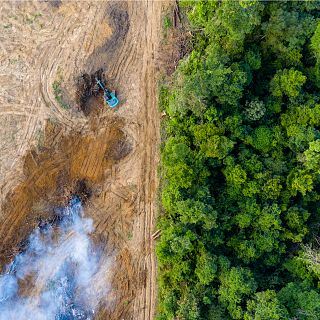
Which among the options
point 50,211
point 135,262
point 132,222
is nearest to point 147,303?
point 135,262

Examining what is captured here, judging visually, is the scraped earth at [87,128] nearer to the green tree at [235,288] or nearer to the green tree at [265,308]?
the green tree at [235,288]

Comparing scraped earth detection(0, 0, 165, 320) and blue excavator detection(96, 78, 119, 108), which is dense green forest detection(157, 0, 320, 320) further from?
blue excavator detection(96, 78, 119, 108)

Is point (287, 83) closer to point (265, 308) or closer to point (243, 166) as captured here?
point (243, 166)

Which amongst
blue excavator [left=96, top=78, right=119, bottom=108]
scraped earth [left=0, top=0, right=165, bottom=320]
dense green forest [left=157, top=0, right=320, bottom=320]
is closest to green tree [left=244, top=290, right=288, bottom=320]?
dense green forest [left=157, top=0, right=320, bottom=320]

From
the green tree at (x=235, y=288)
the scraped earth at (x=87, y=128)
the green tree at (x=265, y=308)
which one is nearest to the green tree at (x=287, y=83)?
the scraped earth at (x=87, y=128)

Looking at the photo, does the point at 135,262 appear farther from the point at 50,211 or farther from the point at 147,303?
the point at 50,211

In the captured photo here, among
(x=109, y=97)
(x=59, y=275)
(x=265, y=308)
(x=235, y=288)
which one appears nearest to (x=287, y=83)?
(x=109, y=97)
